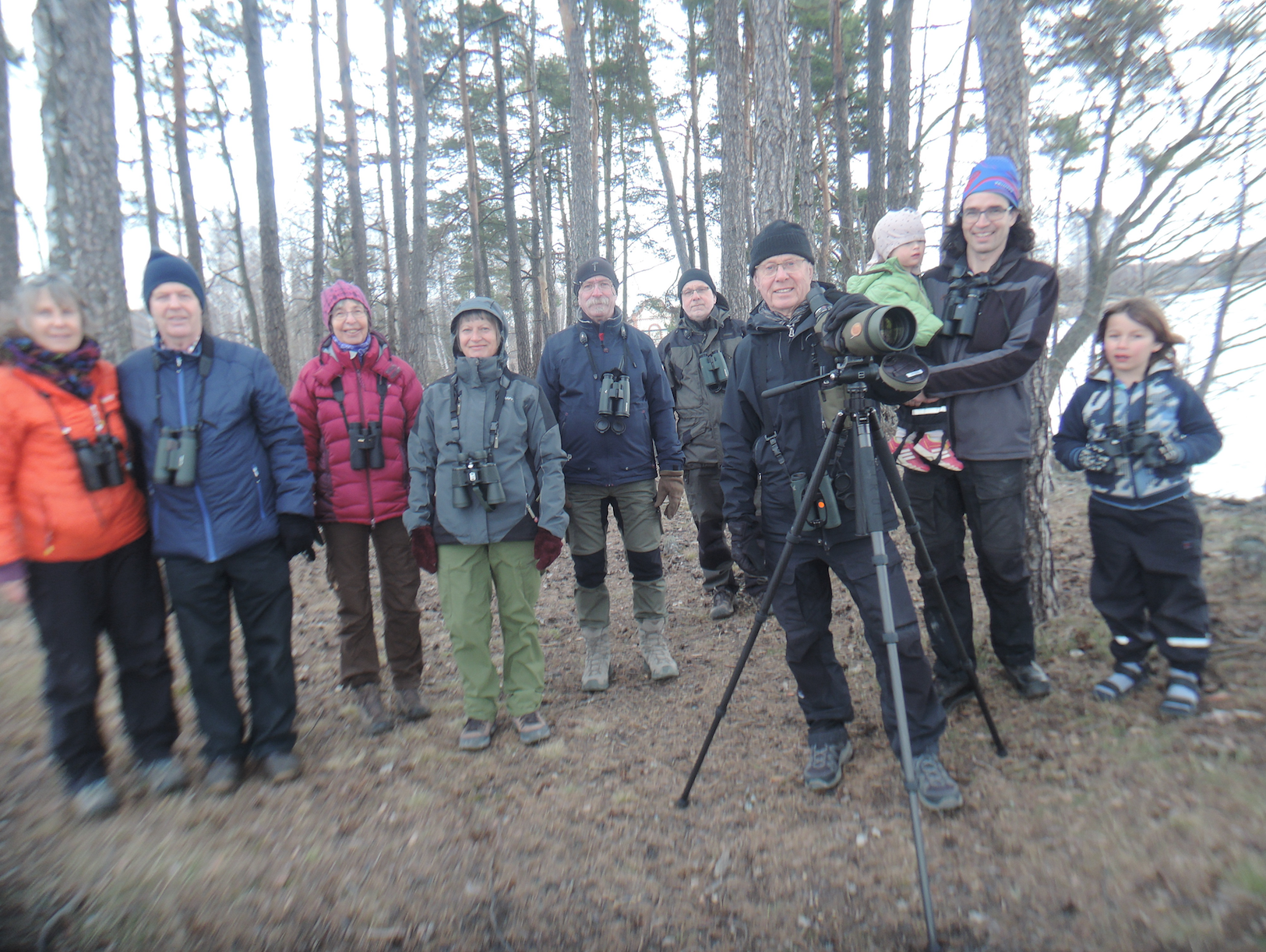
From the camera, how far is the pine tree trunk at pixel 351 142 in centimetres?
1443

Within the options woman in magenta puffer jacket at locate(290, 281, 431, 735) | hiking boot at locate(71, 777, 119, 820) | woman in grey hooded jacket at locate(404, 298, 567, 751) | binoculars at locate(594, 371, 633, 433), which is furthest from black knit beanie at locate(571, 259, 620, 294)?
hiking boot at locate(71, 777, 119, 820)

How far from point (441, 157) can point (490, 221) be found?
6.85 ft

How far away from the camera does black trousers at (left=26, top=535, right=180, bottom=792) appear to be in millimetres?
3013

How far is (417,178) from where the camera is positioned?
14828 millimetres

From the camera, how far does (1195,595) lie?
317 centimetres

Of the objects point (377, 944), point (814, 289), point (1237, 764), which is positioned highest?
point (814, 289)

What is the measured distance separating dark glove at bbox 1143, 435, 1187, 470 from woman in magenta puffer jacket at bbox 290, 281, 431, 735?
3.67 metres

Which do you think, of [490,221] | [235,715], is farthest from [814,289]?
[490,221]

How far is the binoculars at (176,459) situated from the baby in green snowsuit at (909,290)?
305 centimetres

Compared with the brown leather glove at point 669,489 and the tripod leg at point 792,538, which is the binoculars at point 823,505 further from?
the brown leather glove at point 669,489

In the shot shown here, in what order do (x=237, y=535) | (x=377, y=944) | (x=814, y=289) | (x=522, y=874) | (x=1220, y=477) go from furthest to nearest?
1. (x=1220, y=477)
2. (x=237, y=535)
3. (x=814, y=289)
4. (x=522, y=874)
5. (x=377, y=944)

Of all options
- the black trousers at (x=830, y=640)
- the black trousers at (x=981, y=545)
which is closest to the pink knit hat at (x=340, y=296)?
the black trousers at (x=830, y=640)

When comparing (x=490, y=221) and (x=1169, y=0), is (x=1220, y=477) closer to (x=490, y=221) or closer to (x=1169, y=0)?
(x=1169, y=0)

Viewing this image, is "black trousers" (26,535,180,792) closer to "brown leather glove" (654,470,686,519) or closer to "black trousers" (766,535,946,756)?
"brown leather glove" (654,470,686,519)
